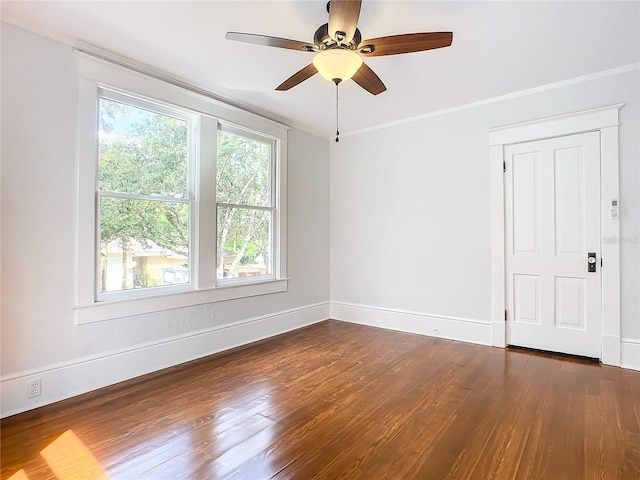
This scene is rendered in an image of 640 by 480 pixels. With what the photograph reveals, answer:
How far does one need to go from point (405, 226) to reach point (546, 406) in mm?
2463

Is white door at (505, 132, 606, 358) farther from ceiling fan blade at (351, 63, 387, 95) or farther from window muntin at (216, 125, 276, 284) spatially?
window muntin at (216, 125, 276, 284)

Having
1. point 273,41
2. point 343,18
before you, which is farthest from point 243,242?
point 343,18

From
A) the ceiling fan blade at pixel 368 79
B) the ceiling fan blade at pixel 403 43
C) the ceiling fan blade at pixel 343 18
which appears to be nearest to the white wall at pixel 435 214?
the ceiling fan blade at pixel 368 79

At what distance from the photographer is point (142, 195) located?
117 inches

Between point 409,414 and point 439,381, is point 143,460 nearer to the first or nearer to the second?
point 409,414

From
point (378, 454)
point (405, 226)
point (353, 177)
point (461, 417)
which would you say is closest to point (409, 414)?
point (461, 417)

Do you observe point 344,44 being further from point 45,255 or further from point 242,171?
point 45,255

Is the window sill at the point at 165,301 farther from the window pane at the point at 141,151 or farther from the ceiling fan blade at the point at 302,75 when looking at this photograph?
the ceiling fan blade at the point at 302,75

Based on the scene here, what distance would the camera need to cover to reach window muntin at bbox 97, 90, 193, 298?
2.78 meters

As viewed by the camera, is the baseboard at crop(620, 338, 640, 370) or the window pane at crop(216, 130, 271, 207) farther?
the window pane at crop(216, 130, 271, 207)

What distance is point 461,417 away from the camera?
7.33 ft

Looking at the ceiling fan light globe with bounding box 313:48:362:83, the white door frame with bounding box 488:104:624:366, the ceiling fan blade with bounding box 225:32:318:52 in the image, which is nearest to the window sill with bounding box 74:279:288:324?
the ceiling fan blade with bounding box 225:32:318:52

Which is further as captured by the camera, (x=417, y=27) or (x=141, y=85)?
(x=141, y=85)

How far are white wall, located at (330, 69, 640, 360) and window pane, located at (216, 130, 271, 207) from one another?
126cm
